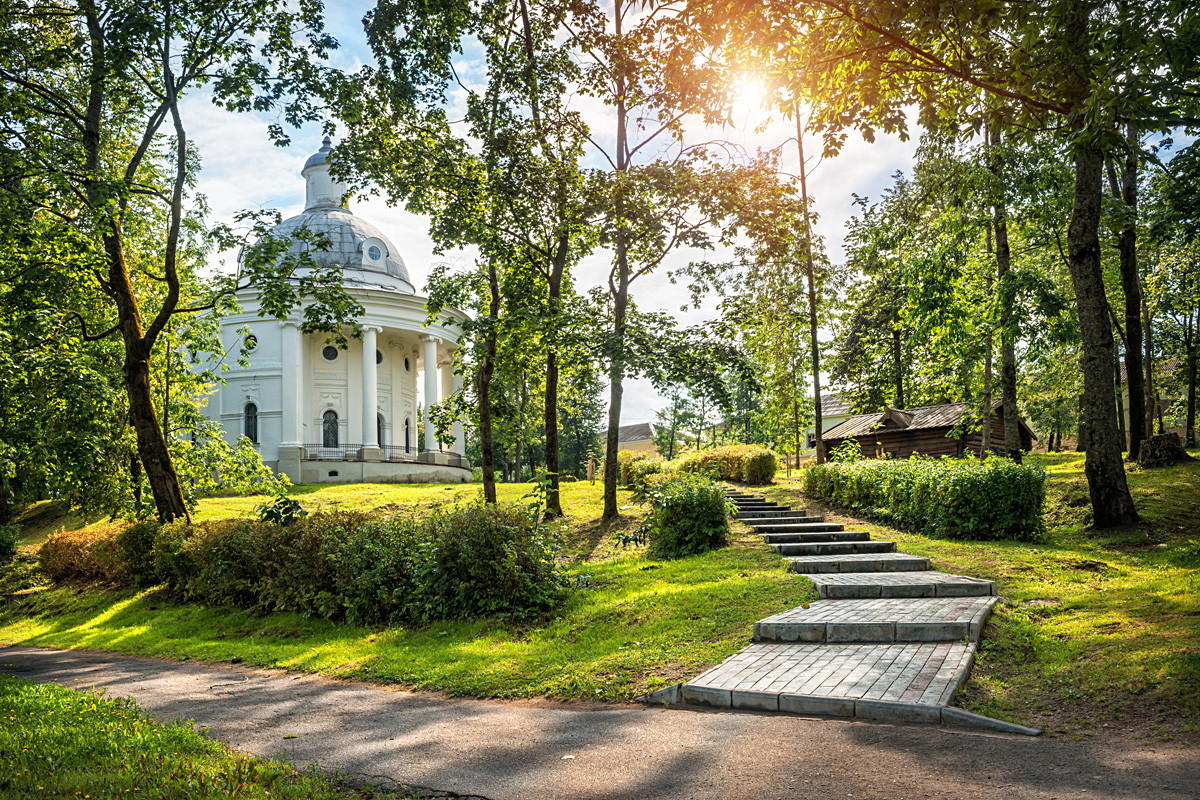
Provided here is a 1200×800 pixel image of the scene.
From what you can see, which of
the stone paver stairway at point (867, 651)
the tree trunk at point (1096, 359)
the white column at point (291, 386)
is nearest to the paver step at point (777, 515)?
the stone paver stairway at point (867, 651)

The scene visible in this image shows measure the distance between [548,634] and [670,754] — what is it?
4.28m

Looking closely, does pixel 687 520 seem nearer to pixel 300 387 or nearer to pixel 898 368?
pixel 300 387

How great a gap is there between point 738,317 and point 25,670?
13.4 m

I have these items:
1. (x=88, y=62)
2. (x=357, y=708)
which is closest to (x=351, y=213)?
(x=88, y=62)

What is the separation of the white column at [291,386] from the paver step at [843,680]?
3378cm

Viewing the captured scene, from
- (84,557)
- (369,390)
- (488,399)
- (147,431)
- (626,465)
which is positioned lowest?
(84,557)

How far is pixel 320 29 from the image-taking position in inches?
596

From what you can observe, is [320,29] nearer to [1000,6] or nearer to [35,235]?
[35,235]

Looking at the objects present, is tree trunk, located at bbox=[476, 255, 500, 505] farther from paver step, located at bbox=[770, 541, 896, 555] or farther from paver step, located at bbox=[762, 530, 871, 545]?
paver step, located at bbox=[770, 541, 896, 555]

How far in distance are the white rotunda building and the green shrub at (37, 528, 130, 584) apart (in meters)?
16.3

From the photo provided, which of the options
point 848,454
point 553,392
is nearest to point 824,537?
point 848,454

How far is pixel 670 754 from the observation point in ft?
14.6

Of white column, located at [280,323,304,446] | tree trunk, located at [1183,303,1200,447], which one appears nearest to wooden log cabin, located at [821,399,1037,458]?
tree trunk, located at [1183,303,1200,447]

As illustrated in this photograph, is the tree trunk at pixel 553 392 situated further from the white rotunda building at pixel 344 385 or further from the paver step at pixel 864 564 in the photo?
the white rotunda building at pixel 344 385
